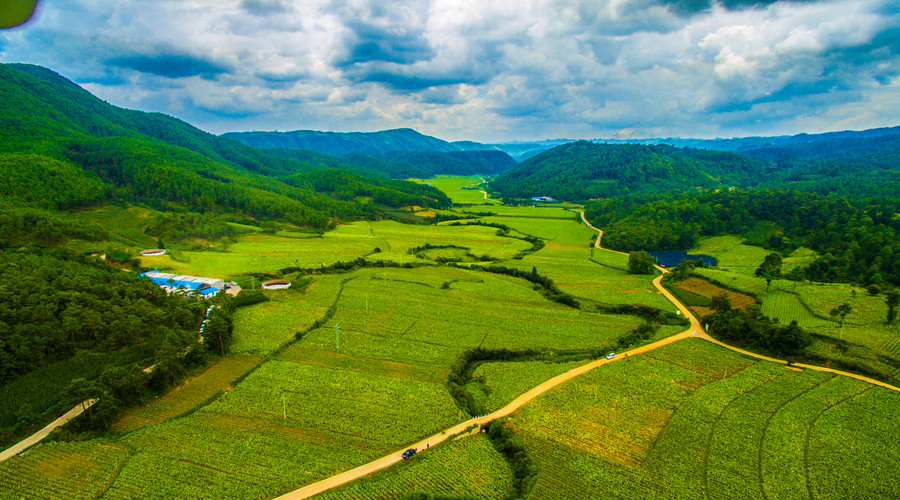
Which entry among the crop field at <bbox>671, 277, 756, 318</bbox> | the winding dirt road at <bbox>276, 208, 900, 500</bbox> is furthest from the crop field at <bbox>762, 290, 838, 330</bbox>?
the winding dirt road at <bbox>276, 208, 900, 500</bbox>

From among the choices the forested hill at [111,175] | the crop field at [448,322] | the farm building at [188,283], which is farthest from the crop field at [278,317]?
the forested hill at [111,175]

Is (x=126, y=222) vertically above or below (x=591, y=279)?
above

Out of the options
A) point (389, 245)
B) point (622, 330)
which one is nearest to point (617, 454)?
point (622, 330)

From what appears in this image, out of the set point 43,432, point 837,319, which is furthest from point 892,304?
point 43,432

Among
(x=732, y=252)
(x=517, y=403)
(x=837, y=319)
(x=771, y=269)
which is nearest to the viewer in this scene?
(x=517, y=403)

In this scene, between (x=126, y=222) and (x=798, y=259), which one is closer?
(x=798, y=259)

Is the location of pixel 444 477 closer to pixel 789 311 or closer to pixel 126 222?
pixel 789 311

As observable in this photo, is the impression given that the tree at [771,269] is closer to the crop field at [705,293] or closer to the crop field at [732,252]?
the crop field at [732,252]
